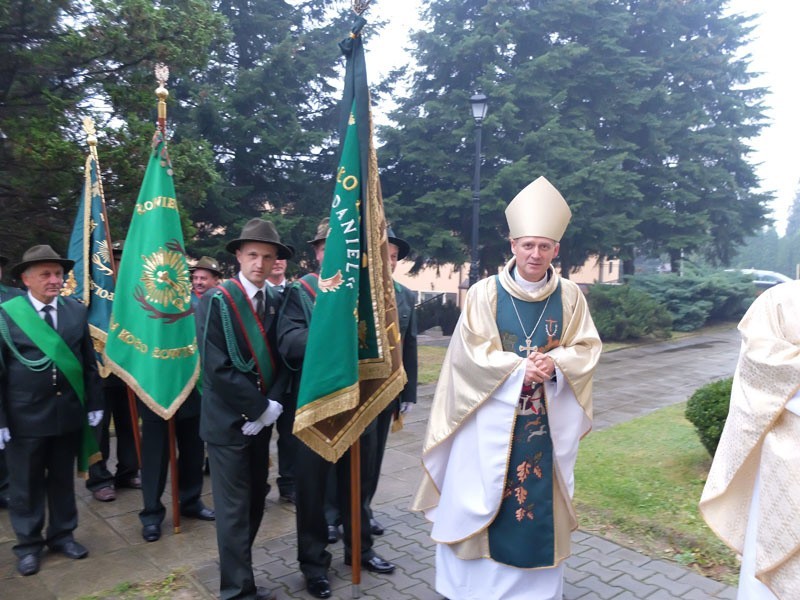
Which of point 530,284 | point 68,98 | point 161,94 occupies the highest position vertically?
point 68,98

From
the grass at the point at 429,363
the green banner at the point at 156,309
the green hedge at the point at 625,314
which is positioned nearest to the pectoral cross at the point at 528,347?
the green banner at the point at 156,309

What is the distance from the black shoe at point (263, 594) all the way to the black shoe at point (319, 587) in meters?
0.23

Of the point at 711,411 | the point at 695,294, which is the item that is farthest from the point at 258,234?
A: the point at 695,294

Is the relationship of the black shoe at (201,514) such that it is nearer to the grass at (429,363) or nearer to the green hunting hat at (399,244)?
the green hunting hat at (399,244)

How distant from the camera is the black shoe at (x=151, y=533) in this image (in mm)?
4613

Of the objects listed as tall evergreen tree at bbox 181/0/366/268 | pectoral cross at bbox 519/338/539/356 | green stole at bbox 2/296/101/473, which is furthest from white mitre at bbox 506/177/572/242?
tall evergreen tree at bbox 181/0/366/268

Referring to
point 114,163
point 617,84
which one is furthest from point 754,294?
point 114,163

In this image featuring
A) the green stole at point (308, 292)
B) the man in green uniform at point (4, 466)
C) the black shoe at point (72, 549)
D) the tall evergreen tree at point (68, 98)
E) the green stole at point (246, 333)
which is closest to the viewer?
the green stole at point (246, 333)

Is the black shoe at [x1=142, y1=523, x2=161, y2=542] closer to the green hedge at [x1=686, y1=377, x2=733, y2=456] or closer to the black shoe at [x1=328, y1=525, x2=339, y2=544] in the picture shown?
the black shoe at [x1=328, y1=525, x2=339, y2=544]

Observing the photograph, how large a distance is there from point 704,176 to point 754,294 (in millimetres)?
4393

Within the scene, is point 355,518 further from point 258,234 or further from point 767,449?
point 767,449

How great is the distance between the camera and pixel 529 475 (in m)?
3.55

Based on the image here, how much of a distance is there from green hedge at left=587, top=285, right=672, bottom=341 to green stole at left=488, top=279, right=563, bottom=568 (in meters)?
13.3

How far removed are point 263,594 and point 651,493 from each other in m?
3.46
